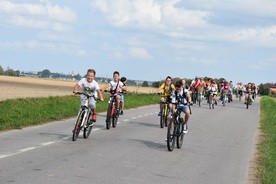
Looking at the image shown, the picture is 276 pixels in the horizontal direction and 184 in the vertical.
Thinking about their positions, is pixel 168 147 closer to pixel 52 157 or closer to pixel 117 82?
pixel 52 157

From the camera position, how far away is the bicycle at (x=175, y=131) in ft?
46.4

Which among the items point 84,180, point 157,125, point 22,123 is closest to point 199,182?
point 84,180

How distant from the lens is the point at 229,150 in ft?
50.9

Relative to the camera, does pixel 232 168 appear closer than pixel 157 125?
Yes

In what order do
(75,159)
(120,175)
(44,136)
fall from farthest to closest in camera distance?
(44,136), (75,159), (120,175)

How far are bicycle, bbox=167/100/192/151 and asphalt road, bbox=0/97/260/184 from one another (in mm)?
224

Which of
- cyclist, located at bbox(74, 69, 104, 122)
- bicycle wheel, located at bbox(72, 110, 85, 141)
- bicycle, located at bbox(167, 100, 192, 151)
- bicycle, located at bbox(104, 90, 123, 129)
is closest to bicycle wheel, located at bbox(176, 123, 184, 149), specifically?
bicycle, located at bbox(167, 100, 192, 151)

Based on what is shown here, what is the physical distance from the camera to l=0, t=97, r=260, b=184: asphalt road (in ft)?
Result: 32.5

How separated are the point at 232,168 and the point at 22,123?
815 centimetres

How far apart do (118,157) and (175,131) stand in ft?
8.32

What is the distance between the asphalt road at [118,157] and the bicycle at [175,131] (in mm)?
224

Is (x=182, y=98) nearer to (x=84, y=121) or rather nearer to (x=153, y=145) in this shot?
(x=153, y=145)

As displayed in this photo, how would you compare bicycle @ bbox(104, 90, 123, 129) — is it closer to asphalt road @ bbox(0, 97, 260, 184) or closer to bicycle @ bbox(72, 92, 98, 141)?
asphalt road @ bbox(0, 97, 260, 184)

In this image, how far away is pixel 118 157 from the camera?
12383 mm
